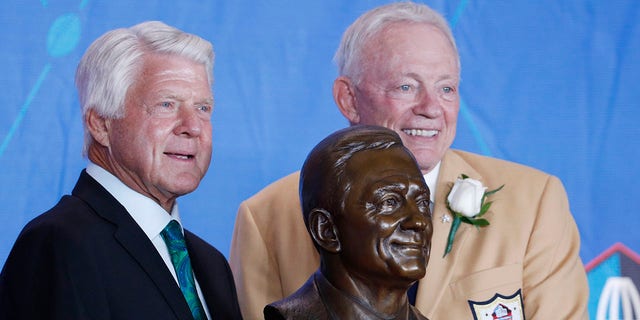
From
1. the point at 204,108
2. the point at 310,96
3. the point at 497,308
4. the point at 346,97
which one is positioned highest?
the point at 310,96

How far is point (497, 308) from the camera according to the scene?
3025 millimetres

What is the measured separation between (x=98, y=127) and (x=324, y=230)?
0.83 m

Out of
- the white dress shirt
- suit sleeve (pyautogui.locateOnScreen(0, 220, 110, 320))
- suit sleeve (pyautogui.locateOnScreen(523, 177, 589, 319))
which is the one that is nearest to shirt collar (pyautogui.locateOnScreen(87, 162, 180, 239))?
the white dress shirt

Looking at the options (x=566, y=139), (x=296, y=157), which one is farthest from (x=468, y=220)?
(x=566, y=139)

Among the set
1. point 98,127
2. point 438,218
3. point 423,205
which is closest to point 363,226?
point 423,205

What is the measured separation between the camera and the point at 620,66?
184 inches

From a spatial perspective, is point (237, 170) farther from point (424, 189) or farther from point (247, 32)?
point (424, 189)

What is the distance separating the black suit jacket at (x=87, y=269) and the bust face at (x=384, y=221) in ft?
2.00

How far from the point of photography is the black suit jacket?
2576 mm

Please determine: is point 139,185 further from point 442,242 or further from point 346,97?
Result: point 442,242

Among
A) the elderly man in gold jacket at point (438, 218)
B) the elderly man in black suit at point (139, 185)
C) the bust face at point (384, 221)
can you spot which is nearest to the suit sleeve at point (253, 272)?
the elderly man in gold jacket at point (438, 218)

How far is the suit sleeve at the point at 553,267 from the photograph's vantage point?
3104 mm

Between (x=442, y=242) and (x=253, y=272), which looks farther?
(x=253, y=272)

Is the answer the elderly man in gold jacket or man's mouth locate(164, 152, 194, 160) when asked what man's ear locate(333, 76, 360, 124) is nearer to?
the elderly man in gold jacket
